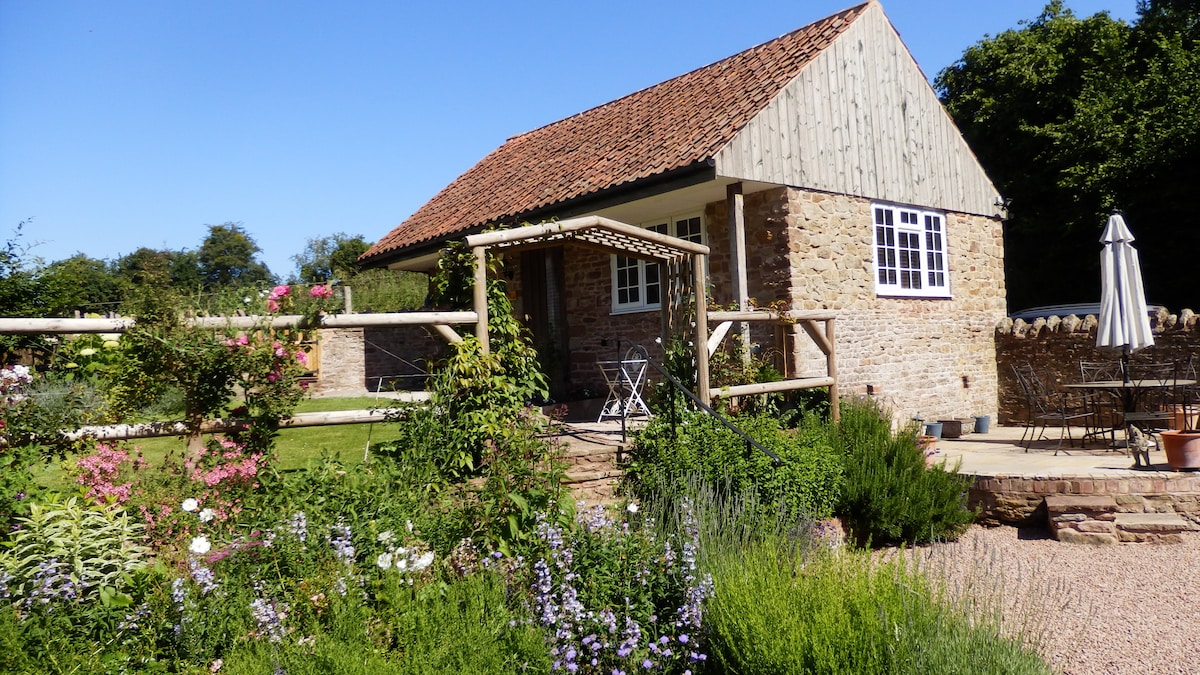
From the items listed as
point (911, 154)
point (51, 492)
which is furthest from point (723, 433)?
point (911, 154)

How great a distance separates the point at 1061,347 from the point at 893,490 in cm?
688

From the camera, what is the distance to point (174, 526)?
398cm

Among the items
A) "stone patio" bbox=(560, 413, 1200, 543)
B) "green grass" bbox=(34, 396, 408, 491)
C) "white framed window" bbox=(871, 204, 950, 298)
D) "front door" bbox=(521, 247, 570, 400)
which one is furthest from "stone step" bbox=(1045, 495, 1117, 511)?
"front door" bbox=(521, 247, 570, 400)

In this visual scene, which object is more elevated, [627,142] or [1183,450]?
[627,142]

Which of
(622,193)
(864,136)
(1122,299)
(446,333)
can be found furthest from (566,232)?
(864,136)

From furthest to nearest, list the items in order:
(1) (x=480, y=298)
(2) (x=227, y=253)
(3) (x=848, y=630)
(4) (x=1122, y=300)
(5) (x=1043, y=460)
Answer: (2) (x=227, y=253) → (4) (x=1122, y=300) → (5) (x=1043, y=460) → (1) (x=480, y=298) → (3) (x=848, y=630)

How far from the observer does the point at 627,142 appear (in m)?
11.5

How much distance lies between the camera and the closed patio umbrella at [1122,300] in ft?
28.7

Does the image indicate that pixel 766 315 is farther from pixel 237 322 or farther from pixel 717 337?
pixel 237 322

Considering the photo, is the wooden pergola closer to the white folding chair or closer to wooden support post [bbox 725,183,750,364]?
the white folding chair

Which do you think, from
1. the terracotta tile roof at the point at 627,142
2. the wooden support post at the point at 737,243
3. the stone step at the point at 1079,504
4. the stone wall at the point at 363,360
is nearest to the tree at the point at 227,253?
the stone wall at the point at 363,360

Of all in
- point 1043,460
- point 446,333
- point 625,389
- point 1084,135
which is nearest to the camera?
point 446,333

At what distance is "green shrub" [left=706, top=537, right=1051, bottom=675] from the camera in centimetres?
333

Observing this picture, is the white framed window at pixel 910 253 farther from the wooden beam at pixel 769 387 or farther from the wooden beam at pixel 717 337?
the wooden beam at pixel 717 337
